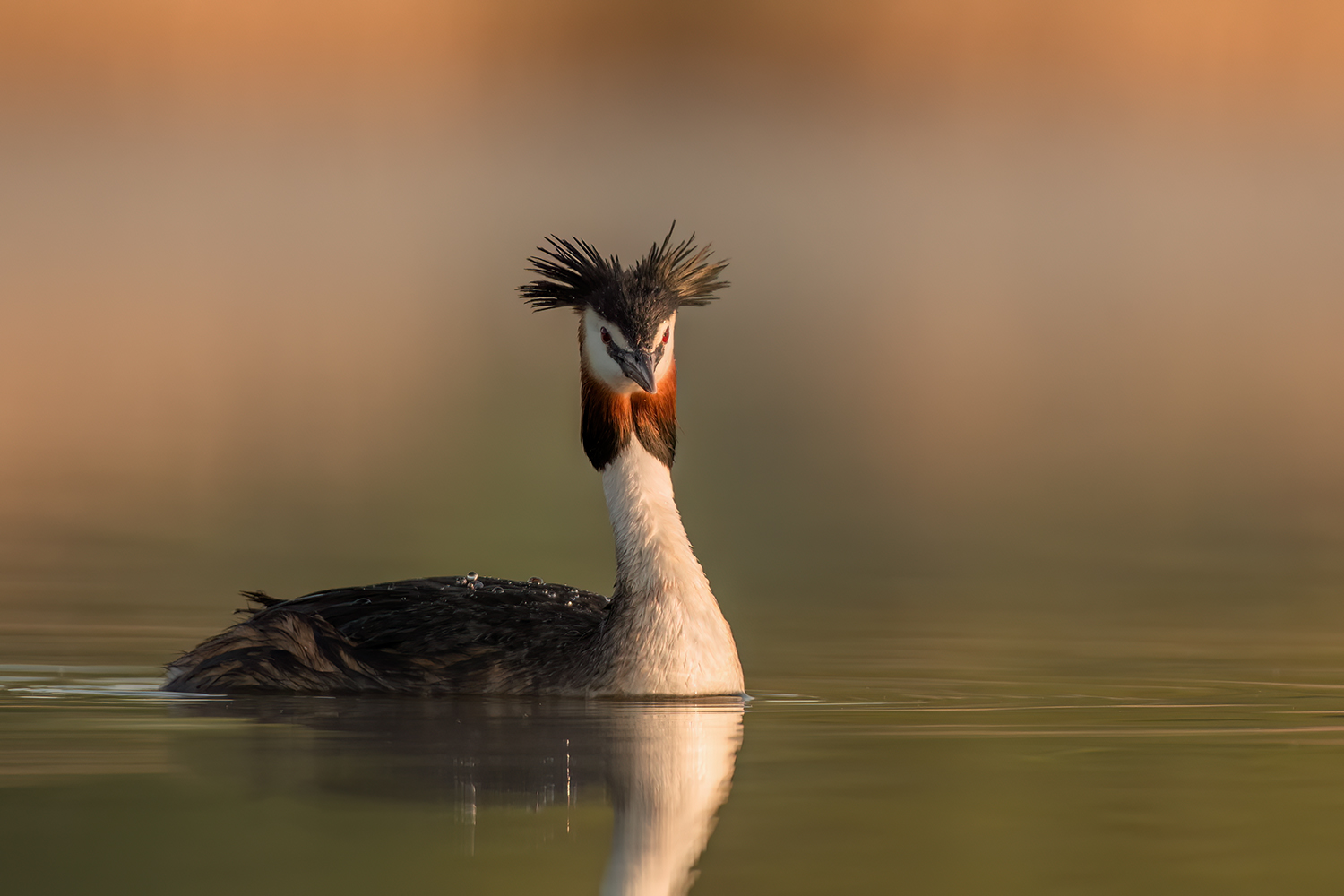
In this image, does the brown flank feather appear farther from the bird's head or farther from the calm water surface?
the calm water surface

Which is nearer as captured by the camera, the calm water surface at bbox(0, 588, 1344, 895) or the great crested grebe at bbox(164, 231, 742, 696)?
the calm water surface at bbox(0, 588, 1344, 895)

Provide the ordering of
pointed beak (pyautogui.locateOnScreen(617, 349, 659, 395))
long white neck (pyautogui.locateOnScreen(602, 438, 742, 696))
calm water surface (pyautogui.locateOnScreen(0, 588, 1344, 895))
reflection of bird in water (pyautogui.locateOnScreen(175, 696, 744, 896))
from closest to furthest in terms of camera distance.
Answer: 1. calm water surface (pyautogui.locateOnScreen(0, 588, 1344, 895))
2. reflection of bird in water (pyautogui.locateOnScreen(175, 696, 744, 896))
3. long white neck (pyautogui.locateOnScreen(602, 438, 742, 696))
4. pointed beak (pyautogui.locateOnScreen(617, 349, 659, 395))

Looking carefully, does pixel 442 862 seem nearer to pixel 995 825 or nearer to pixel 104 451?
pixel 995 825

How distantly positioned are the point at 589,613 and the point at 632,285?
1938 millimetres

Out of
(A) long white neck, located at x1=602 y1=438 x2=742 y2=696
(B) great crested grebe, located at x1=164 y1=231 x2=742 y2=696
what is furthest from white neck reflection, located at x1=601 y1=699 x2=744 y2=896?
(B) great crested grebe, located at x1=164 y1=231 x2=742 y2=696

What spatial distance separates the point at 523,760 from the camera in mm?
10602

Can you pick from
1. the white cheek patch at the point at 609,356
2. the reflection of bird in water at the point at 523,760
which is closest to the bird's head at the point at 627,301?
the white cheek patch at the point at 609,356

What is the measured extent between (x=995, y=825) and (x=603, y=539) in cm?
1455

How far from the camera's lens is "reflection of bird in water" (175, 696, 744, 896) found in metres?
9.04

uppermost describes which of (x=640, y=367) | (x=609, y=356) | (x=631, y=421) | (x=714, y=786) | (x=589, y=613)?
(x=609, y=356)

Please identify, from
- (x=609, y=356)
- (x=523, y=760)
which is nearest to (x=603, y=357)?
(x=609, y=356)

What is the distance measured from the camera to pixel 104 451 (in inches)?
1372

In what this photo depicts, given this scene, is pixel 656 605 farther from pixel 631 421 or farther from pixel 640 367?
pixel 640 367

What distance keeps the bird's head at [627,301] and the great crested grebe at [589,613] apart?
11 mm
